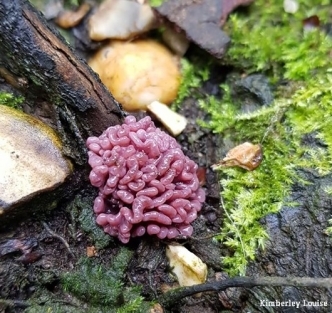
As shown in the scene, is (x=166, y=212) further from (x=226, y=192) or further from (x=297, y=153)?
(x=297, y=153)

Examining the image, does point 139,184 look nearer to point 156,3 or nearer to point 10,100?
point 10,100

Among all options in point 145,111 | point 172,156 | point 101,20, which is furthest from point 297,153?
point 101,20

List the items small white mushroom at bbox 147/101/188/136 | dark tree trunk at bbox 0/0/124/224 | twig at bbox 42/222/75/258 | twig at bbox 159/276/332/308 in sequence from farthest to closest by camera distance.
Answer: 1. small white mushroom at bbox 147/101/188/136
2. twig at bbox 42/222/75/258
3. dark tree trunk at bbox 0/0/124/224
4. twig at bbox 159/276/332/308

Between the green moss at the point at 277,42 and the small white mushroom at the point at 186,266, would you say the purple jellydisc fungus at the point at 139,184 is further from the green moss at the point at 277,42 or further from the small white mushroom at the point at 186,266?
the green moss at the point at 277,42

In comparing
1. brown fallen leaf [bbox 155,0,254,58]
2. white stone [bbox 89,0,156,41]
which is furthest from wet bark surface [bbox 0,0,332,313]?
brown fallen leaf [bbox 155,0,254,58]

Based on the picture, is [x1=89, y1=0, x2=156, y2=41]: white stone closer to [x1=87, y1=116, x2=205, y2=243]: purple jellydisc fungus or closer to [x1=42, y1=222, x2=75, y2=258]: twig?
[x1=87, y1=116, x2=205, y2=243]: purple jellydisc fungus

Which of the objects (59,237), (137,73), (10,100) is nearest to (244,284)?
(59,237)
